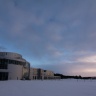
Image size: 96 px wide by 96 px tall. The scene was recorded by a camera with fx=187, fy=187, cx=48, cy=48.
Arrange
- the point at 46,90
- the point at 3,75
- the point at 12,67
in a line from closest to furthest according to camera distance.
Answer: the point at 46,90
the point at 3,75
the point at 12,67

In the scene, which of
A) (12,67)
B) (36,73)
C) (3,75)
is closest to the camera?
(3,75)

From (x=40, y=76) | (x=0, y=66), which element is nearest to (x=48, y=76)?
(x=40, y=76)

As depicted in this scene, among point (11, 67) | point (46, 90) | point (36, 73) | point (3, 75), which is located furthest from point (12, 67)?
point (46, 90)

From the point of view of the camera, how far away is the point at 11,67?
7106 centimetres

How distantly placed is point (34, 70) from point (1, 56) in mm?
31430

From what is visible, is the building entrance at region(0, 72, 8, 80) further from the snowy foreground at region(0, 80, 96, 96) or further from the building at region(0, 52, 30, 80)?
the snowy foreground at region(0, 80, 96, 96)

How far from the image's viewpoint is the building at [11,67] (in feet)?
225

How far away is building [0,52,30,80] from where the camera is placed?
68688mm

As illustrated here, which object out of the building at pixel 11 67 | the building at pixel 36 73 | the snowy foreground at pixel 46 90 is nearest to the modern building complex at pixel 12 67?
the building at pixel 11 67

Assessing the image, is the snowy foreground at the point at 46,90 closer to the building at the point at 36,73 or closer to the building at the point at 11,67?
the building at the point at 11,67

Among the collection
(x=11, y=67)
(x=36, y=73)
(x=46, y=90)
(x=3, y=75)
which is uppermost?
(x=11, y=67)

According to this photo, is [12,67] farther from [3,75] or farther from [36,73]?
[36,73]

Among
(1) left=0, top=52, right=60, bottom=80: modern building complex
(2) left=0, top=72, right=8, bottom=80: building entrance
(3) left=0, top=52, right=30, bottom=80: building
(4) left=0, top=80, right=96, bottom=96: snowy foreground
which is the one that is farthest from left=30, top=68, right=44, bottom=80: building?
(4) left=0, top=80, right=96, bottom=96: snowy foreground

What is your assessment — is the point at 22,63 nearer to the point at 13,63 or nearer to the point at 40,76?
the point at 13,63
